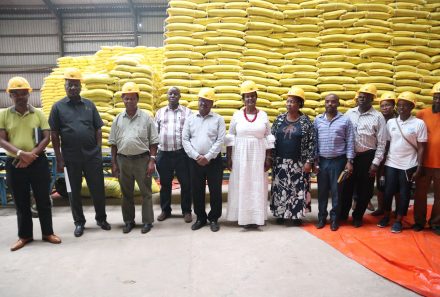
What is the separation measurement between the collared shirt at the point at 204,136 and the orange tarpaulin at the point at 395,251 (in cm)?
143

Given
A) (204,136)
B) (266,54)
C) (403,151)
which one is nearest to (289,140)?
(204,136)

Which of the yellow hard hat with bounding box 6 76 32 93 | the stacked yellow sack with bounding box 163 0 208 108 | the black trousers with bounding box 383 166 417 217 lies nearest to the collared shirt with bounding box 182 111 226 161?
the stacked yellow sack with bounding box 163 0 208 108

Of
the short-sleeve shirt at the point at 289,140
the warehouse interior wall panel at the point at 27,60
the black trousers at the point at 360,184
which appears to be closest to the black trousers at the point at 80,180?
the short-sleeve shirt at the point at 289,140

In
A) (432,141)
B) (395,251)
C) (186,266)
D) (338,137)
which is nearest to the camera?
(186,266)

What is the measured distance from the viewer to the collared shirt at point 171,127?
4012 mm

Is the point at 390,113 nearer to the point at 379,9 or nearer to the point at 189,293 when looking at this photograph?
the point at 379,9

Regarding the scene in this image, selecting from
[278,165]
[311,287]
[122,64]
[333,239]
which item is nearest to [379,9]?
[278,165]

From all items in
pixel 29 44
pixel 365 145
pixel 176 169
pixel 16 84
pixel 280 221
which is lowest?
pixel 280 221

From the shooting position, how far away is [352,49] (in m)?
5.00

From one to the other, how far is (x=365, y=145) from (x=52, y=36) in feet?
49.1

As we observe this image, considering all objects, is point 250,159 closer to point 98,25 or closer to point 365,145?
point 365,145

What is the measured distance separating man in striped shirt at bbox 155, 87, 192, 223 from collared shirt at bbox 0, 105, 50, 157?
1.38 metres

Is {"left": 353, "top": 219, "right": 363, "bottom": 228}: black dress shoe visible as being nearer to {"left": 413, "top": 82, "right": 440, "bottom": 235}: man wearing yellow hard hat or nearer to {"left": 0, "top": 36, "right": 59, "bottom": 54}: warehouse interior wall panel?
{"left": 413, "top": 82, "right": 440, "bottom": 235}: man wearing yellow hard hat

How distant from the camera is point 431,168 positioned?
11.7 feet
